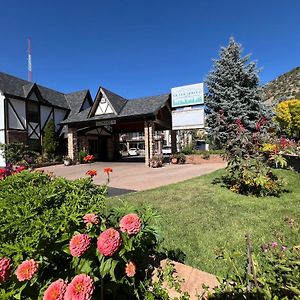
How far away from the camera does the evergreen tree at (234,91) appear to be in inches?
623

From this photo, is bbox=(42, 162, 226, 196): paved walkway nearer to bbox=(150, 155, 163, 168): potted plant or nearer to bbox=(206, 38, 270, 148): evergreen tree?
bbox=(150, 155, 163, 168): potted plant

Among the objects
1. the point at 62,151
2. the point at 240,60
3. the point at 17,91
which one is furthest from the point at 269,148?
the point at 17,91

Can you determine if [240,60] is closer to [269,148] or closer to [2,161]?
[269,148]

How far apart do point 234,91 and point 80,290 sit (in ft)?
56.2

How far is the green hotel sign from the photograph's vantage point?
1727cm

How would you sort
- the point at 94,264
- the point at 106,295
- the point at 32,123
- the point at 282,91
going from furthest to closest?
the point at 282,91 < the point at 32,123 < the point at 106,295 < the point at 94,264

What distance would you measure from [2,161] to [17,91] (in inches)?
245

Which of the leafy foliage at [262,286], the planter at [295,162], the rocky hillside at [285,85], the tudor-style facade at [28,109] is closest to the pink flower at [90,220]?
the leafy foliage at [262,286]

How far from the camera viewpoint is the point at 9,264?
1286mm

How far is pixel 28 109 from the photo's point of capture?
65.4 ft

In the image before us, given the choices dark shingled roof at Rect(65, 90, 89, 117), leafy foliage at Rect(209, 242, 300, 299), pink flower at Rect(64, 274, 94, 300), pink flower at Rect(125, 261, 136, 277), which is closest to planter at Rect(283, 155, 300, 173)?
leafy foliage at Rect(209, 242, 300, 299)

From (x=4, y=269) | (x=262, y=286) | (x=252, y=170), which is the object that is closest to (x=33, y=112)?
(x=252, y=170)

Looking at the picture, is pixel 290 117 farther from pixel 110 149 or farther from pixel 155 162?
pixel 155 162

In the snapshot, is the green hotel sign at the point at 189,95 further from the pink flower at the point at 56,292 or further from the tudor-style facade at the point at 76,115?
the pink flower at the point at 56,292
